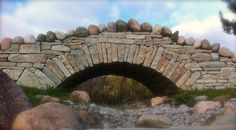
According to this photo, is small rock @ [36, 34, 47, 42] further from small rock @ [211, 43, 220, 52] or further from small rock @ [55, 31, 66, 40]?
small rock @ [211, 43, 220, 52]

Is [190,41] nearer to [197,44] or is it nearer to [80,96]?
[197,44]

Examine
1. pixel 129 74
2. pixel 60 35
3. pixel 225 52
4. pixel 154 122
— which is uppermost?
pixel 60 35

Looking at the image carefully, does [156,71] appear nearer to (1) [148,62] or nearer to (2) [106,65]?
(1) [148,62]

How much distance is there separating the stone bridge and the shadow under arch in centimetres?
3

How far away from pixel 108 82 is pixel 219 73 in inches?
204

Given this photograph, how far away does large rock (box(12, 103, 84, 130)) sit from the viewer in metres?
4.80

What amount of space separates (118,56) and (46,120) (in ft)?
18.0

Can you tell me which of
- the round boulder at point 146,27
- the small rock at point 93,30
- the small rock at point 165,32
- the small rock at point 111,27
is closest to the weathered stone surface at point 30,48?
the small rock at point 93,30

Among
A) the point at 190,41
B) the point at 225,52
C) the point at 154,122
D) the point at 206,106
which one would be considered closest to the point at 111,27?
the point at 190,41

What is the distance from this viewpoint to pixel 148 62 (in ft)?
33.8

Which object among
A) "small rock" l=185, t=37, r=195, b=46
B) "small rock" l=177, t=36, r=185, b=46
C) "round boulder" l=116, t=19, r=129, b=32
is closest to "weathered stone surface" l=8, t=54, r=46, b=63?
"round boulder" l=116, t=19, r=129, b=32

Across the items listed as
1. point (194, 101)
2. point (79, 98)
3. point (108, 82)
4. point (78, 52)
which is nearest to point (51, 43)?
point (78, 52)

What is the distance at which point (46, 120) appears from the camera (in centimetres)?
485

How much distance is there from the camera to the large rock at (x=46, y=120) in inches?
189
